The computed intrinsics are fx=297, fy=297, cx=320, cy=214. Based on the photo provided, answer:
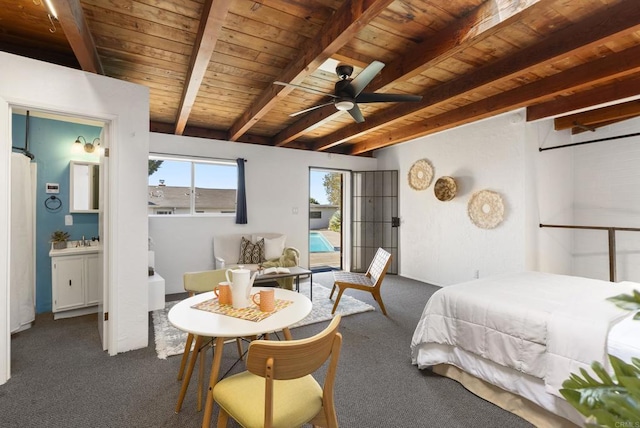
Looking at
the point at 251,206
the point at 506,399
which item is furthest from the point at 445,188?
the point at 506,399

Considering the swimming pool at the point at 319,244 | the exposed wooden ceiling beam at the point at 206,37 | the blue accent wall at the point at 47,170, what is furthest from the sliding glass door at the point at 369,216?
the blue accent wall at the point at 47,170

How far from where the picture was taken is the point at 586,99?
3.38 m

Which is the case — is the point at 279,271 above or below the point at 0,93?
below

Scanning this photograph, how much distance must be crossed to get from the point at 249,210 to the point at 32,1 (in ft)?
11.5

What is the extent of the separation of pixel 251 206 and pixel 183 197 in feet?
3.55

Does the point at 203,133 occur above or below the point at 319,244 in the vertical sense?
above

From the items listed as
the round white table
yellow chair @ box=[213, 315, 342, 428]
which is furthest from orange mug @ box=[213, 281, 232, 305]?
yellow chair @ box=[213, 315, 342, 428]

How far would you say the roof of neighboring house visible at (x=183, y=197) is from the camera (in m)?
4.65

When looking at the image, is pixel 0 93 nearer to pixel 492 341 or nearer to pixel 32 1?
pixel 32 1

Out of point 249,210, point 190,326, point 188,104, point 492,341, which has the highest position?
point 188,104

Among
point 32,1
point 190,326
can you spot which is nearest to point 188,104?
point 32,1

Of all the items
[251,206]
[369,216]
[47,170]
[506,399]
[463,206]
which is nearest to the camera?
[506,399]

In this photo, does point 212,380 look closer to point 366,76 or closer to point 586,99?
point 366,76

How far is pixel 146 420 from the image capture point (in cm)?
178
